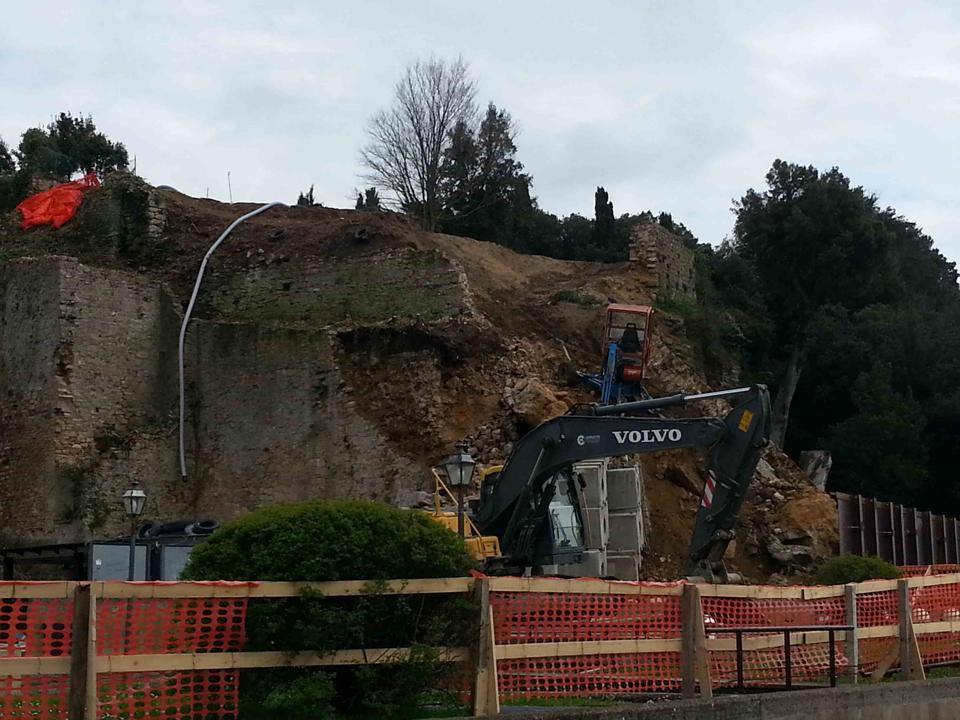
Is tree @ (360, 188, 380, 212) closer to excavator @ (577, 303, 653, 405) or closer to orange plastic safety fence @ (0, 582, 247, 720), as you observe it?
excavator @ (577, 303, 653, 405)

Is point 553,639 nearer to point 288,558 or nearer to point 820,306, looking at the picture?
point 288,558

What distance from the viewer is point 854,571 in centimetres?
1847

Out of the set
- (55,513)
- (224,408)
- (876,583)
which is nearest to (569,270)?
(224,408)

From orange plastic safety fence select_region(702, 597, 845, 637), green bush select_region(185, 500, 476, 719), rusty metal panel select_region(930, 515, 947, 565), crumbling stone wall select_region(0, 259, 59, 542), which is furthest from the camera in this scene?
rusty metal panel select_region(930, 515, 947, 565)

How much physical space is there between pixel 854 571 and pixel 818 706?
29.6 feet

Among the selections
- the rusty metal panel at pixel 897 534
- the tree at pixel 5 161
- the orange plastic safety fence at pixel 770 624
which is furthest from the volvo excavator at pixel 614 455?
the tree at pixel 5 161

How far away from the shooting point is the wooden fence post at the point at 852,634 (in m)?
11.5

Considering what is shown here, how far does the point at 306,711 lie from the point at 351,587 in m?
0.79

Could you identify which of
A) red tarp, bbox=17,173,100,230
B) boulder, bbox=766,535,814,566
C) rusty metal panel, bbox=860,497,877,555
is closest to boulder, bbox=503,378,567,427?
boulder, bbox=766,535,814,566

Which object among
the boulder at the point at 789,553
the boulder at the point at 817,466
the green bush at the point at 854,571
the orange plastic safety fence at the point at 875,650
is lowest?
the orange plastic safety fence at the point at 875,650

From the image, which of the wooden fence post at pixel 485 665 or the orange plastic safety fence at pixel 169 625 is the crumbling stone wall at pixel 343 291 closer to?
the wooden fence post at pixel 485 665

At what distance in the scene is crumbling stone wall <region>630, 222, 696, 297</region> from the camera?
3334cm

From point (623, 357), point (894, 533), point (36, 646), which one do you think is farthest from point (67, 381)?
point (36, 646)

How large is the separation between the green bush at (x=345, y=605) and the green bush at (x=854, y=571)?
34.7 feet
